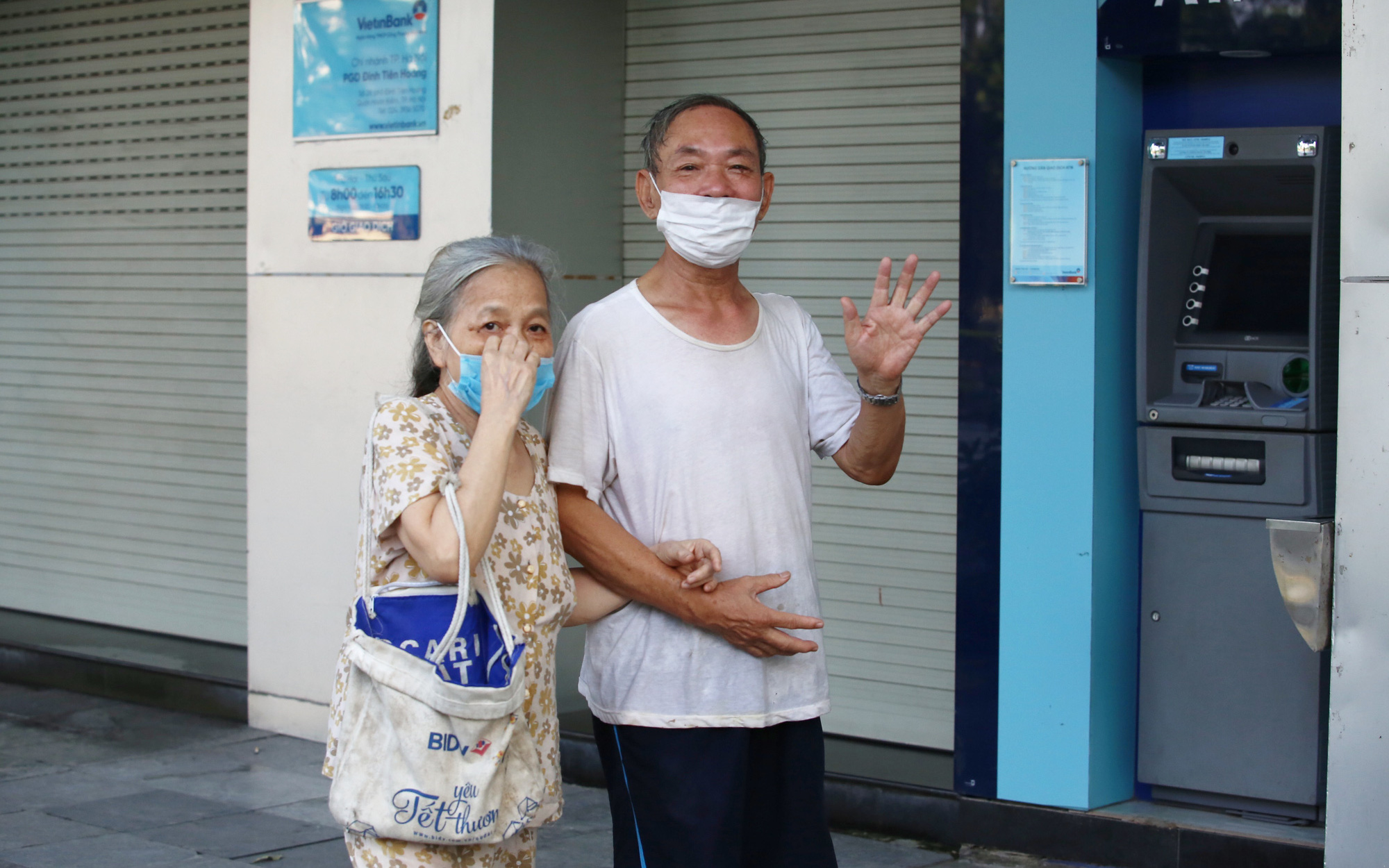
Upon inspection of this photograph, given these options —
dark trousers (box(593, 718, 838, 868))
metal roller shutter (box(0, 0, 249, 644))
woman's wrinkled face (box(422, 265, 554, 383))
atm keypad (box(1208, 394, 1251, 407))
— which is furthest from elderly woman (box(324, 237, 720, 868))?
metal roller shutter (box(0, 0, 249, 644))

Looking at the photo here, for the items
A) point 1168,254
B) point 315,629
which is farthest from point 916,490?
point 315,629

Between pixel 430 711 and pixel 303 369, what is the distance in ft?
12.0

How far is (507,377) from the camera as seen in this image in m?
2.38

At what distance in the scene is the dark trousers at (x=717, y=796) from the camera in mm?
2555

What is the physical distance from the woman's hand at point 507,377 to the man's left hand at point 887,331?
0.61 m

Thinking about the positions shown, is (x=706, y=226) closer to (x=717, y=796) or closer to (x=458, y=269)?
(x=458, y=269)

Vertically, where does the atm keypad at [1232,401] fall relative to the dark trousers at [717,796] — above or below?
above

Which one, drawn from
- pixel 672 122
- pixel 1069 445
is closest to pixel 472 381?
pixel 672 122

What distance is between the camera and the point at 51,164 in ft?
24.1

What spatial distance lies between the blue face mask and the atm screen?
2335mm

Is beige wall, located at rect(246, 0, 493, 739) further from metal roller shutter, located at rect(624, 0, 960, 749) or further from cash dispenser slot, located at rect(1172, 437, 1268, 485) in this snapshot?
cash dispenser slot, located at rect(1172, 437, 1268, 485)

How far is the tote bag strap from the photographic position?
2246 millimetres

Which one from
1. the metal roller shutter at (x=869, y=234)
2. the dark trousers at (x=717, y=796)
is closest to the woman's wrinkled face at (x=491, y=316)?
the dark trousers at (x=717, y=796)

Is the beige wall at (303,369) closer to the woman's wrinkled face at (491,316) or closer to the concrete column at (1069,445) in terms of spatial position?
the concrete column at (1069,445)
